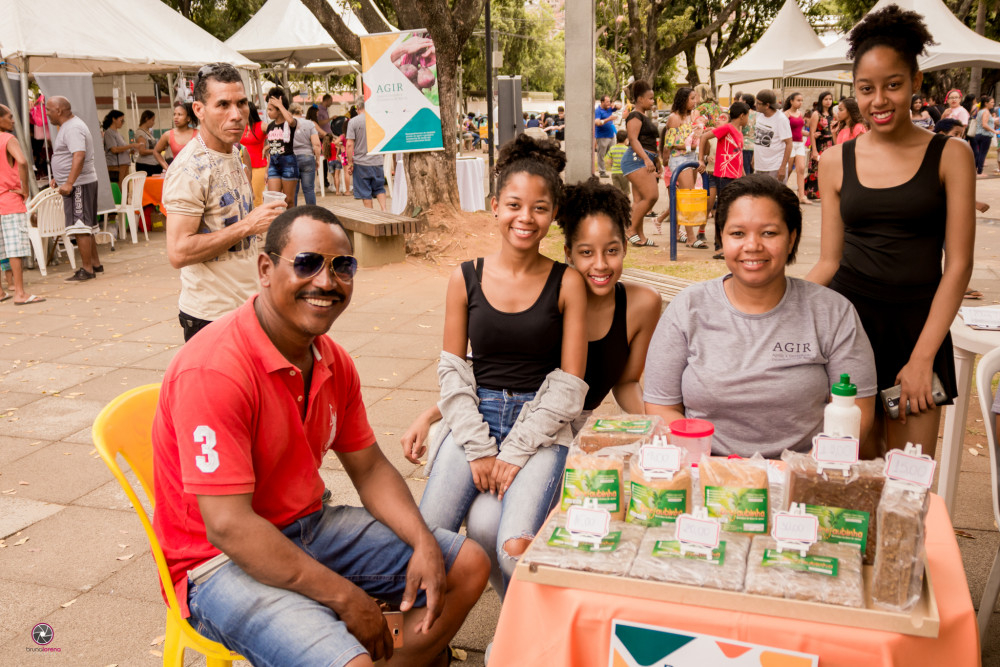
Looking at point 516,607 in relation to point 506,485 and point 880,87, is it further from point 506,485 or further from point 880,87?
point 880,87

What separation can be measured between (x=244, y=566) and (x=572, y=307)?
1393 mm

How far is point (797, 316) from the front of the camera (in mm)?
2473

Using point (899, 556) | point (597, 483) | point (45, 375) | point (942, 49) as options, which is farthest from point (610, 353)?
point (942, 49)

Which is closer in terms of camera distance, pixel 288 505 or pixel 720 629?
pixel 720 629

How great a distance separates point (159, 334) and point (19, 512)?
354 cm

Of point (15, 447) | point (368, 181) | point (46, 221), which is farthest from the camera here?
point (368, 181)

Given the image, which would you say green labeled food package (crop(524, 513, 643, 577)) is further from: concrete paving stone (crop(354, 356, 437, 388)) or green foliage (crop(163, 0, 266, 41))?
green foliage (crop(163, 0, 266, 41))

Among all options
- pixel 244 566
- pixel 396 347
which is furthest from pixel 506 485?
pixel 396 347

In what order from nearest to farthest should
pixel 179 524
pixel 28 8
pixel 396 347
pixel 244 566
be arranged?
pixel 244 566, pixel 179 524, pixel 396 347, pixel 28 8

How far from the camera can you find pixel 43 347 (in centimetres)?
716

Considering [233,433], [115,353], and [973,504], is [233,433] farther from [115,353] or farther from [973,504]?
[115,353]

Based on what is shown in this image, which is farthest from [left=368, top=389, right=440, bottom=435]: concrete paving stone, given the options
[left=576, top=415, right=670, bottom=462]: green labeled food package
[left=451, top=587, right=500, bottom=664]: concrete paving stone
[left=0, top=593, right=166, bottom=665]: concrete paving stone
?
[left=576, top=415, right=670, bottom=462]: green labeled food package

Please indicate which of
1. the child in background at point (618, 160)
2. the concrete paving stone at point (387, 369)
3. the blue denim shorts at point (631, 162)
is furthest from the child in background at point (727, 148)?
the concrete paving stone at point (387, 369)

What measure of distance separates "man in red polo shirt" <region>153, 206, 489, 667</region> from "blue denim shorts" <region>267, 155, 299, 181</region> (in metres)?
10.4
